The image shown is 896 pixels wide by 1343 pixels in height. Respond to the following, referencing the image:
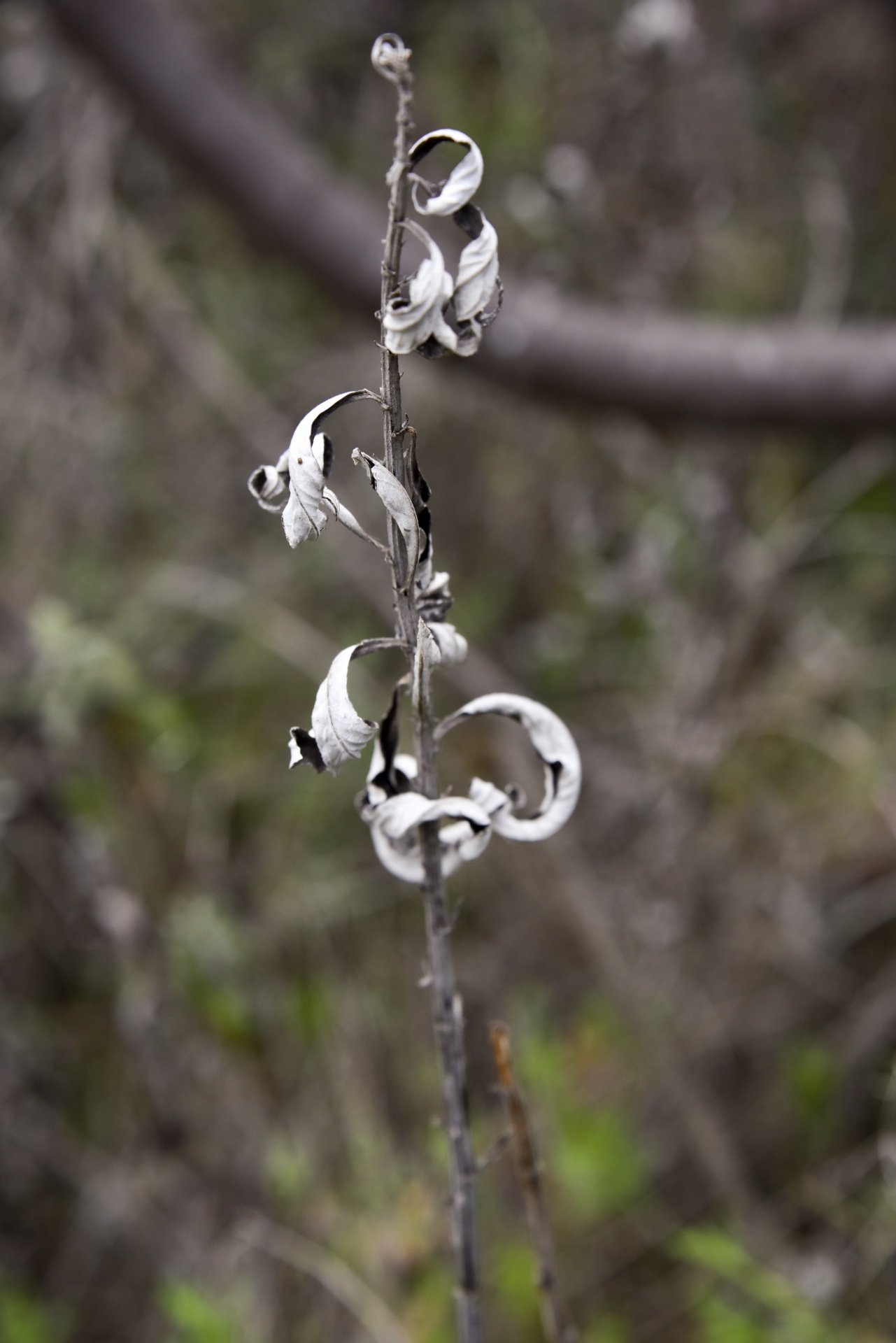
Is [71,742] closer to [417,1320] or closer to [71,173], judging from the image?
[417,1320]

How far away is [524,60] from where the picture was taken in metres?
2.88

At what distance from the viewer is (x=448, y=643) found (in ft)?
1.86

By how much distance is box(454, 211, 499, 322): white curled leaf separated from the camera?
0.50 meters

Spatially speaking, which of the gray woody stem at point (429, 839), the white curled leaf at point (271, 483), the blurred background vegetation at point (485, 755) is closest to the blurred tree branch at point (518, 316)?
the blurred background vegetation at point (485, 755)

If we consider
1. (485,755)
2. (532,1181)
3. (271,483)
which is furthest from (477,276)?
(485,755)

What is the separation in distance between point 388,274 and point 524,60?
9.30 ft

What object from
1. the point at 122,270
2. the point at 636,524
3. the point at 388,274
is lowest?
the point at 388,274

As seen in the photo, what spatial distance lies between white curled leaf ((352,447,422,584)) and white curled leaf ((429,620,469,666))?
0.15 ft

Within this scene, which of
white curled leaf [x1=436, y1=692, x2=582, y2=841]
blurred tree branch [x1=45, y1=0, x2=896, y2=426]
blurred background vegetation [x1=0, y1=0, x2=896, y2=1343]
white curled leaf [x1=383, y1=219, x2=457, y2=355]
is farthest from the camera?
blurred tree branch [x1=45, y1=0, x2=896, y2=426]

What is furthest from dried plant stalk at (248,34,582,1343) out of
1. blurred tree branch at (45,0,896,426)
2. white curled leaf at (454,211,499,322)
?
blurred tree branch at (45,0,896,426)

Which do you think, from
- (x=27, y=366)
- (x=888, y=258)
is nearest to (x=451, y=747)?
(x=27, y=366)

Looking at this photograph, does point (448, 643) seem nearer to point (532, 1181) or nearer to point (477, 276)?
point (477, 276)

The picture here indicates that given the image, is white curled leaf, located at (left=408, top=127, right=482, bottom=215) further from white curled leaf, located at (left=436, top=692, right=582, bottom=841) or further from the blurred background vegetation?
the blurred background vegetation

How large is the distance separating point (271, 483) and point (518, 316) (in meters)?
1.63
